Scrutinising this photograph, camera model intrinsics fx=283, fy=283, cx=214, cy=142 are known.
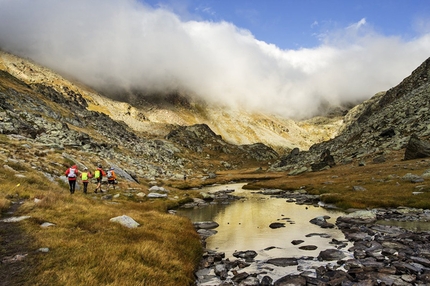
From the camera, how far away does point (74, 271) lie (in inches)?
417

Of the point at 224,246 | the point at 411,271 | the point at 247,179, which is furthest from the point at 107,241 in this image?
the point at 247,179

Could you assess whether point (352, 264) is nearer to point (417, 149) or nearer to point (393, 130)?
point (417, 149)

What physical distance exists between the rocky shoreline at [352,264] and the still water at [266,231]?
1234 mm

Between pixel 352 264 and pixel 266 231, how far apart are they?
11466 millimetres

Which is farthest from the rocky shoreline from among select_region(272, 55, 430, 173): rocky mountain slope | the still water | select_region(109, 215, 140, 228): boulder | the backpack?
select_region(272, 55, 430, 173): rocky mountain slope

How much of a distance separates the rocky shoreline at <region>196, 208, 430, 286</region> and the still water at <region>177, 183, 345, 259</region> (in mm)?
1234

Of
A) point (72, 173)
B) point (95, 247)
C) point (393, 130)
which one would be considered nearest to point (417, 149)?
point (393, 130)

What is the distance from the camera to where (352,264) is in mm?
15180

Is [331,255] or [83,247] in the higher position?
[83,247]

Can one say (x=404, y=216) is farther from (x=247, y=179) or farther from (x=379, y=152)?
(x=247, y=179)

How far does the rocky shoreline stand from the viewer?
13.1 metres

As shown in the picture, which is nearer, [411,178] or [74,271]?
[74,271]

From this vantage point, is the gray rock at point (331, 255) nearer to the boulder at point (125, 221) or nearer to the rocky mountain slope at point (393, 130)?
the boulder at point (125, 221)

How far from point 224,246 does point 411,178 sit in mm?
38300
